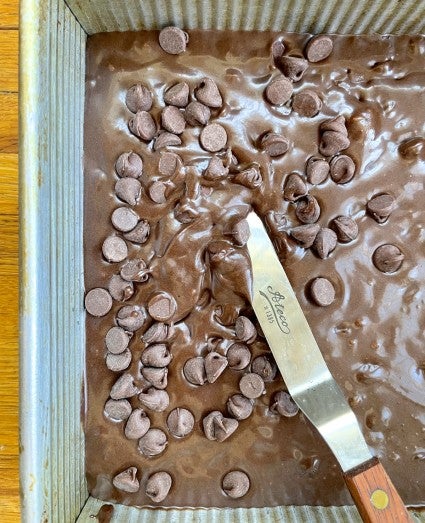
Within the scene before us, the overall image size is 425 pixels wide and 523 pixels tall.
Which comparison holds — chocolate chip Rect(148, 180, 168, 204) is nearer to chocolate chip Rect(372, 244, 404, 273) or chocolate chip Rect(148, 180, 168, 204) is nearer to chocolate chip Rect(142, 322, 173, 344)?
chocolate chip Rect(142, 322, 173, 344)

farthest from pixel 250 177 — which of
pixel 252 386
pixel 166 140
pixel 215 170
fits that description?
pixel 252 386

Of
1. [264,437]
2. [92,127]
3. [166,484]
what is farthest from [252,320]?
[92,127]

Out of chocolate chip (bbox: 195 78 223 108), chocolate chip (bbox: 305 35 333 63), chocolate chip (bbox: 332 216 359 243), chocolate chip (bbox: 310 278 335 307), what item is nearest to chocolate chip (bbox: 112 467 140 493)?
chocolate chip (bbox: 310 278 335 307)

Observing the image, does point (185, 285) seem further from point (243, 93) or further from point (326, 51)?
point (326, 51)

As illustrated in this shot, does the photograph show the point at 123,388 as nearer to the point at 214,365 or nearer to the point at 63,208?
the point at 214,365

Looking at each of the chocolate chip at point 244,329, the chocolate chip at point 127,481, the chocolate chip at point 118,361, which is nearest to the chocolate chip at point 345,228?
the chocolate chip at point 244,329

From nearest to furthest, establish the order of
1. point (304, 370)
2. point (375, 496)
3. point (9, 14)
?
point (375, 496) → point (304, 370) → point (9, 14)

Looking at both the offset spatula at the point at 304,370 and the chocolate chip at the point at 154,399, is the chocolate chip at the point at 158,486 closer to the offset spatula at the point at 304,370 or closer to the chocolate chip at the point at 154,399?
the chocolate chip at the point at 154,399
